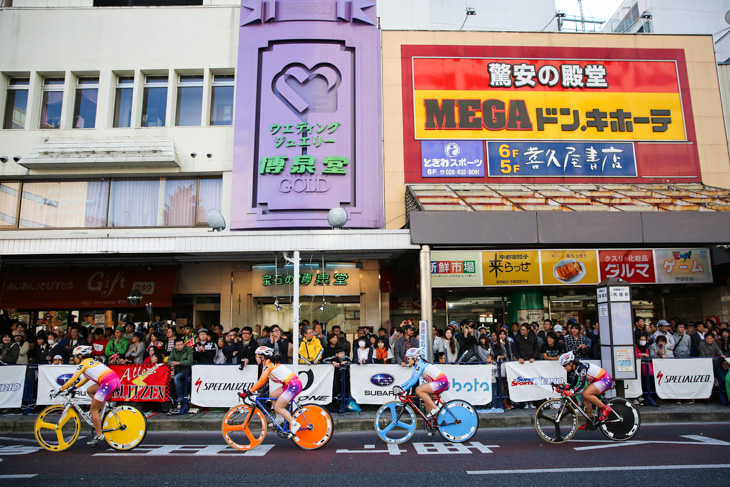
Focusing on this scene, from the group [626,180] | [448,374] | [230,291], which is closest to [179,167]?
[230,291]

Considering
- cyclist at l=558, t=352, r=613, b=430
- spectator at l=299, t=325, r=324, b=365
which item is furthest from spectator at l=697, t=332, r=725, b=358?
spectator at l=299, t=325, r=324, b=365

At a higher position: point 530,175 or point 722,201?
point 530,175

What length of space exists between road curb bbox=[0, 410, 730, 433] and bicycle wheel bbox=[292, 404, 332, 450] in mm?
1896

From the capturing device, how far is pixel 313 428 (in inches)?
338

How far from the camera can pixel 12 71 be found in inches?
700

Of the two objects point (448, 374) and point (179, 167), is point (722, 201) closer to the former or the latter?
point (448, 374)

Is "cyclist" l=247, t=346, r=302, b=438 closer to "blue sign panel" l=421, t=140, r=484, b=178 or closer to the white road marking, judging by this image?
the white road marking

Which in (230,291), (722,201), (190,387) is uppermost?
(722,201)

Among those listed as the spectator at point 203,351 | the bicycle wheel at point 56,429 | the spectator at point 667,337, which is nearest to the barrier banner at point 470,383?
the spectator at point 667,337

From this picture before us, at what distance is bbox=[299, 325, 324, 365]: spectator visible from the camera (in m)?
11.7

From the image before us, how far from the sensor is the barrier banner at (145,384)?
1135cm

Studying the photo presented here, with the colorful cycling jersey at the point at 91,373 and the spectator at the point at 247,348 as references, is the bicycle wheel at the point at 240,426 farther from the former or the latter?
the spectator at the point at 247,348

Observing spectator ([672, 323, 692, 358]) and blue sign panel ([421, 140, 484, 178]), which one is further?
blue sign panel ([421, 140, 484, 178])

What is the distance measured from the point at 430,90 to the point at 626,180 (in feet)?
23.4
